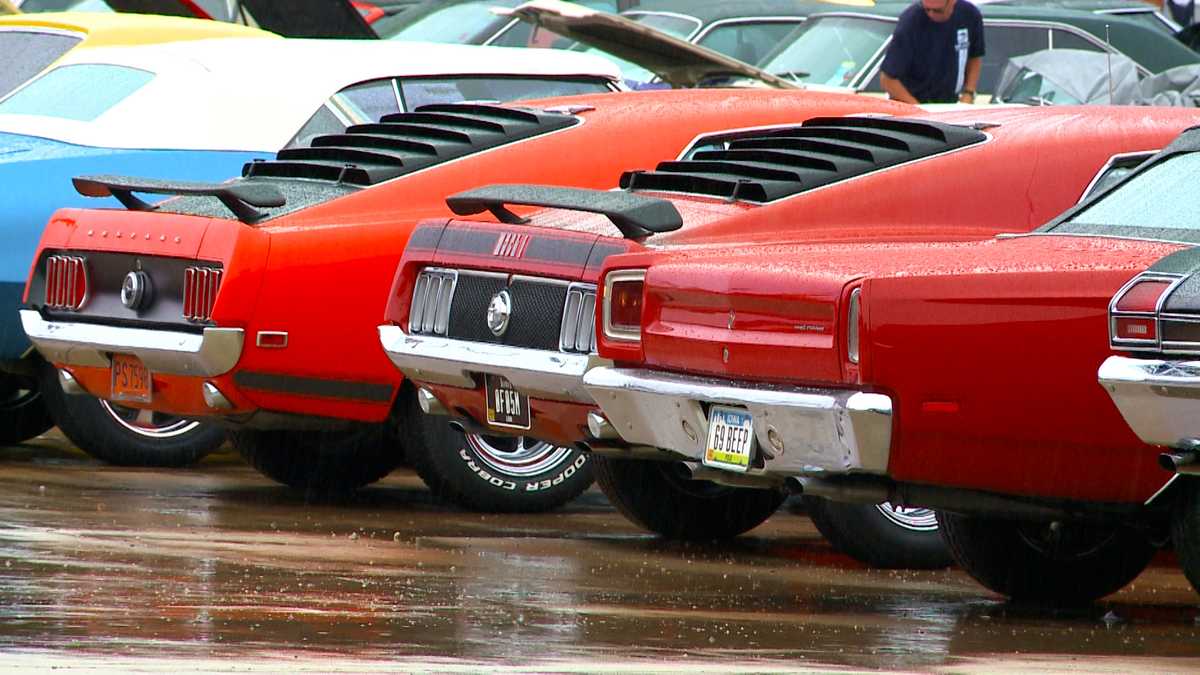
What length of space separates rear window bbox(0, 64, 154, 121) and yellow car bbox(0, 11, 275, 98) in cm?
49

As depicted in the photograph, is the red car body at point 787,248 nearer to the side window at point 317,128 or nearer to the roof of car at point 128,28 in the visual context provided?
the side window at point 317,128

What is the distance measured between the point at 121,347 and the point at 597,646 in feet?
10.7

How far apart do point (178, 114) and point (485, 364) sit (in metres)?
2.95

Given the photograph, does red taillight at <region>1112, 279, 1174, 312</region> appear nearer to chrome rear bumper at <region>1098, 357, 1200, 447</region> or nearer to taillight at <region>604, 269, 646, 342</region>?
chrome rear bumper at <region>1098, 357, 1200, 447</region>

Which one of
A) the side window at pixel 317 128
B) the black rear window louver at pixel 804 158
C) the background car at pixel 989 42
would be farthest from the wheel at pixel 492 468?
the background car at pixel 989 42

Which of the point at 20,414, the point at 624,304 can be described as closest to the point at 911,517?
the point at 624,304

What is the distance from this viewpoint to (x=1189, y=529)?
5922 millimetres

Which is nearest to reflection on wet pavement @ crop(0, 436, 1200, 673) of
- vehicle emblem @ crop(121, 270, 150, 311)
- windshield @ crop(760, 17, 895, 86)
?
vehicle emblem @ crop(121, 270, 150, 311)

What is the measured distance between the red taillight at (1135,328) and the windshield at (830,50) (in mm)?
10262

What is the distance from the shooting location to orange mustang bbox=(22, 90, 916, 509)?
8.51 m

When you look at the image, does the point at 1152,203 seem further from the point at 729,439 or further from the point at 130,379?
the point at 130,379

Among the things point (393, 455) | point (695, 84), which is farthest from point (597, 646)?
point (695, 84)

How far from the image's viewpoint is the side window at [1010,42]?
54.3 ft

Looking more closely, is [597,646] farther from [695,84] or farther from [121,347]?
[695,84]
